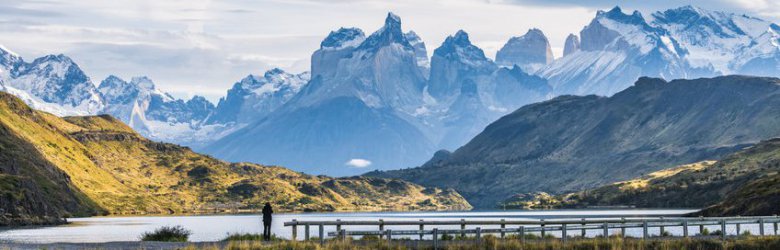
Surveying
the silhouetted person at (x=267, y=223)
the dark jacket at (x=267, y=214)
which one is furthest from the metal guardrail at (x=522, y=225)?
the dark jacket at (x=267, y=214)

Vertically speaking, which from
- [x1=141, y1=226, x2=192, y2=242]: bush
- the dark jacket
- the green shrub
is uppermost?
the dark jacket

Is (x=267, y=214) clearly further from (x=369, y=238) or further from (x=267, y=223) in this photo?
(x=369, y=238)

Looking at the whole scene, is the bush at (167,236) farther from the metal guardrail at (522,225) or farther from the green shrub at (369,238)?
the green shrub at (369,238)

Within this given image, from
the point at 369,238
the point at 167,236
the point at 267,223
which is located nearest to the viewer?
the point at 369,238

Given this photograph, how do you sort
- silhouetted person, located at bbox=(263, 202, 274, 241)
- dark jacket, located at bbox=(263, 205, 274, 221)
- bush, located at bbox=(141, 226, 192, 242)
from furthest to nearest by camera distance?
bush, located at bbox=(141, 226, 192, 242)
dark jacket, located at bbox=(263, 205, 274, 221)
silhouetted person, located at bbox=(263, 202, 274, 241)

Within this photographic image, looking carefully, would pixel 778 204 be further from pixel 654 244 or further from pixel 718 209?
pixel 654 244

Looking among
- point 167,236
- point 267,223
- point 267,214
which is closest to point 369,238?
point 267,223

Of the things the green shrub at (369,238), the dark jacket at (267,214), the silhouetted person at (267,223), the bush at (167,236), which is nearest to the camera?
the green shrub at (369,238)

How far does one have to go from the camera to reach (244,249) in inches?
2854

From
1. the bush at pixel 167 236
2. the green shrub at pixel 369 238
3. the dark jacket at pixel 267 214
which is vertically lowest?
the green shrub at pixel 369 238

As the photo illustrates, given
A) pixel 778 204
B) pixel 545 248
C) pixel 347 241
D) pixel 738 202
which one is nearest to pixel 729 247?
pixel 545 248

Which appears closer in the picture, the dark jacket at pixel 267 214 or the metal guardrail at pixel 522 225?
the metal guardrail at pixel 522 225

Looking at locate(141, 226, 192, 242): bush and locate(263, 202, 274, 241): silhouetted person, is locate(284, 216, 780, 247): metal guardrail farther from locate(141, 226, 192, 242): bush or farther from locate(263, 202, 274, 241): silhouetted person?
locate(141, 226, 192, 242): bush

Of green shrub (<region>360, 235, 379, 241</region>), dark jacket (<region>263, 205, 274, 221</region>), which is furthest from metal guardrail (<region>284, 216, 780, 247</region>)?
dark jacket (<region>263, 205, 274, 221</region>)
